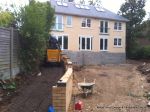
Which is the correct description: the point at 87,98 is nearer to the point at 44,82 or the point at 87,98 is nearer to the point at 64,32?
the point at 44,82

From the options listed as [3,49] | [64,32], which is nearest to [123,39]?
[64,32]

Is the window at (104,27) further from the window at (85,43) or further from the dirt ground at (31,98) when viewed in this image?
the dirt ground at (31,98)

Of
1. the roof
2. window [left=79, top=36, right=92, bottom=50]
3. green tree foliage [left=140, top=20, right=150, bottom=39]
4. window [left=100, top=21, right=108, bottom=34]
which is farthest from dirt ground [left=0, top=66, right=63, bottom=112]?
green tree foliage [left=140, top=20, right=150, bottom=39]

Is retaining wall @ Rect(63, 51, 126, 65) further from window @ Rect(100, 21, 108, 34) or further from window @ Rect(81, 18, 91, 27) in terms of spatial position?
window @ Rect(81, 18, 91, 27)

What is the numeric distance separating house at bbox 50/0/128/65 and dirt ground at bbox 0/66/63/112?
97.3 feet

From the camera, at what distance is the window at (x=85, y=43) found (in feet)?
171

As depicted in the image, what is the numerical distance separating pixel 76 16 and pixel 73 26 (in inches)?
58.4

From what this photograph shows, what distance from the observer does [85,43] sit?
173 ft

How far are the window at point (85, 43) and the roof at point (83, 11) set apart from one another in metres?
3.12

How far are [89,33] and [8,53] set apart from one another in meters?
36.0

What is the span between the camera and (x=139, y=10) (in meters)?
62.5

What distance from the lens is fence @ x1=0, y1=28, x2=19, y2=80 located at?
55.1ft

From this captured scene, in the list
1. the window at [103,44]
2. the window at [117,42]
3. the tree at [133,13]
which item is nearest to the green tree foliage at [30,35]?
the window at [103,44]

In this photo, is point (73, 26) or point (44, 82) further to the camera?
point (73, 26)
